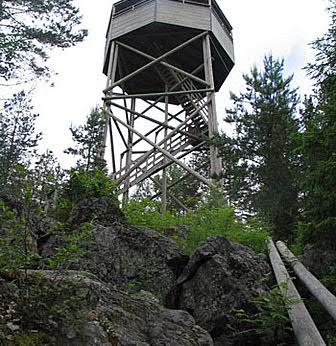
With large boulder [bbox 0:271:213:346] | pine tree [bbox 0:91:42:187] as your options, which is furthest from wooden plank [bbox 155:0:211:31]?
large boulder [bbox 0:271:213:346]

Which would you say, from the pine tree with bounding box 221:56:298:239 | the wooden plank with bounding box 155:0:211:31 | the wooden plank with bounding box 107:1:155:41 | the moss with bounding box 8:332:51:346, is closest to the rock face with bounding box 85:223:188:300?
the moss with bounding box 8:332:51:346

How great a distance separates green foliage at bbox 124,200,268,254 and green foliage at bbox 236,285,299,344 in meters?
2.50

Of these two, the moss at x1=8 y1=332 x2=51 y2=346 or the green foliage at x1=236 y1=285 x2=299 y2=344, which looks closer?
the moss at x1=8 y1=332 x2=51 y2=346

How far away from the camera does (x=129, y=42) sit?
15.9 m

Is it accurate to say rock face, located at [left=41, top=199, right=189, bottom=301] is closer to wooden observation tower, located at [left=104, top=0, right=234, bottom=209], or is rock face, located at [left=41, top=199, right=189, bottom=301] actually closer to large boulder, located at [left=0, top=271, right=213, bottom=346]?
large boulder, located at [left=0, top=271, right=213, bottom=346]

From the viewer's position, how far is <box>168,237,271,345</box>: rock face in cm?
479

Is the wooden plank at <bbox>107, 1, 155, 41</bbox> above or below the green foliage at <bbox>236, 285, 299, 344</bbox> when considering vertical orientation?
above

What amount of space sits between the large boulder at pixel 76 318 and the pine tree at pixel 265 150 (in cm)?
590

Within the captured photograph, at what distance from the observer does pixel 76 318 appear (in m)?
2.73

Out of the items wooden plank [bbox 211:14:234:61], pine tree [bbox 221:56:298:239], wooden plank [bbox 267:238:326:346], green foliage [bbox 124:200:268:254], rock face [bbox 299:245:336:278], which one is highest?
wooden plank [bbox 211:14:234:61]

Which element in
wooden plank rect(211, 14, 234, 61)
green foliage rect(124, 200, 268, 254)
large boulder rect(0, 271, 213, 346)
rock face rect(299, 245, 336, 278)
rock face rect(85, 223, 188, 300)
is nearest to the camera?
large boulder rect(0, 271, 213, 346)

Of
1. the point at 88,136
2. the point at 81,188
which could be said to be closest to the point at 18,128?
the point at 88,136

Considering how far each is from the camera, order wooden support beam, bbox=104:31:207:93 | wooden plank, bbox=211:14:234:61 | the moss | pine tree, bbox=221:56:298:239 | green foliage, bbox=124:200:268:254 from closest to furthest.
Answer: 1. the moss
2. green foliage, bbox=124:200:268:254
3. pine tree, bbox=221:56:298:239
4. wooden support beam, bbox=104:31:207:93
5. wooden plank, bbox=211:14:234:61

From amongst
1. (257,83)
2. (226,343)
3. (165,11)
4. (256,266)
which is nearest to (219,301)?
(226,343)
